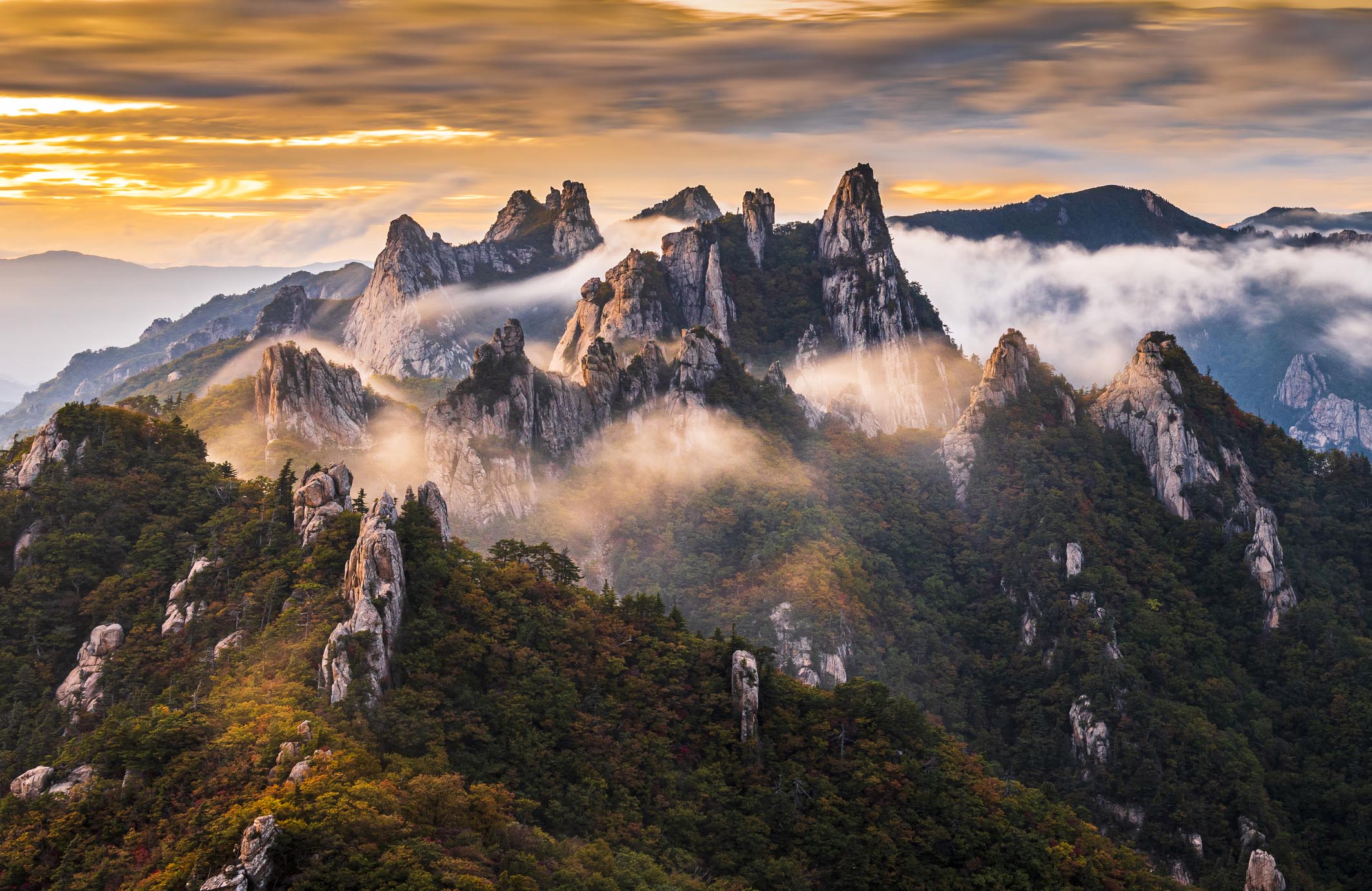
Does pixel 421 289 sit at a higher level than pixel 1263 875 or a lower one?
higher

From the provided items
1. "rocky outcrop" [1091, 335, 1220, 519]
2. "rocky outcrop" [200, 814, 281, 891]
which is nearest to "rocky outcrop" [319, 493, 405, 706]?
"rocky outcrop" [200, 814, 281, 891]

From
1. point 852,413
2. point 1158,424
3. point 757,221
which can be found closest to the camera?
point 1158,424

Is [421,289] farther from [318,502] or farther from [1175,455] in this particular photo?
[318,502]

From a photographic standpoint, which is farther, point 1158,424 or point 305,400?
point 1158,424

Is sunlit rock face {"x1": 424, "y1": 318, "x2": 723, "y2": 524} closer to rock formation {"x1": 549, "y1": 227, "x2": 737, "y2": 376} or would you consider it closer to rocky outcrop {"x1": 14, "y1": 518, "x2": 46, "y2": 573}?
rock formation {"x1": 549, "y1": 227, "x2": 737, "y2": 376}

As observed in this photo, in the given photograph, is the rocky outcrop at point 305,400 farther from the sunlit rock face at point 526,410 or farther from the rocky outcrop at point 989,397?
the rocky outcrop at point 989,397

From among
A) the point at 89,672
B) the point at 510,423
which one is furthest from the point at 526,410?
the point at 89,672

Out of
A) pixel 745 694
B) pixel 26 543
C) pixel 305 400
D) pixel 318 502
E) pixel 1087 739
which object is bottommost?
pixel 1087 739

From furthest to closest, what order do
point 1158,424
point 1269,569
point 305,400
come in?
point 1158,424 → point 305,400 → point 1269,569

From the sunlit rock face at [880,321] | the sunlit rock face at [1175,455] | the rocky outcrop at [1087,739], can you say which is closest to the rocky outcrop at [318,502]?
the rocky outcrop at [1087,739]
